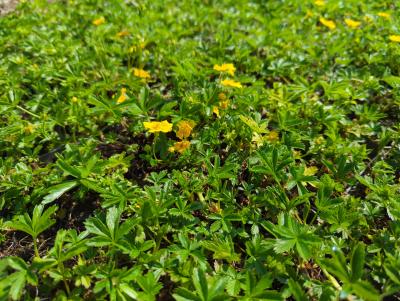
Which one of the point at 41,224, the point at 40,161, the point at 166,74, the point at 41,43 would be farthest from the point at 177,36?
the point at 41,224

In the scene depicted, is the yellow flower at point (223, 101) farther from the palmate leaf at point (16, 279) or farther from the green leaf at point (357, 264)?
the palmate leaf at point (16, 279)

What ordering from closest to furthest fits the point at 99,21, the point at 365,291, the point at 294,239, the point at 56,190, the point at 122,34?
the point at 365,291 < the point at 294,239 < the point at 56,190 < the point at 122,34 < the point at 99,21

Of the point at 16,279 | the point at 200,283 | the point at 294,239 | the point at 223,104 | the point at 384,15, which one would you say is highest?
the point at 384,15

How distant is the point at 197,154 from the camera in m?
2.47

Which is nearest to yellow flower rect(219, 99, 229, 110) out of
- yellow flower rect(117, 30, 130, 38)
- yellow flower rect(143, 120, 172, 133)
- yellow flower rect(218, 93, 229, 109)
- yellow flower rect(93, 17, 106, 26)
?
yellow flower rect(218, 93, 229, 109)

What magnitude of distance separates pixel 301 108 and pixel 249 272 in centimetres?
147

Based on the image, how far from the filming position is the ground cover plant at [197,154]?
1.86 metres

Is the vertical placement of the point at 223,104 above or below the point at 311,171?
above

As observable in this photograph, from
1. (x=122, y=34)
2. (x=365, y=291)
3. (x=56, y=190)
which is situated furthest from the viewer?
(x=122, y=34)

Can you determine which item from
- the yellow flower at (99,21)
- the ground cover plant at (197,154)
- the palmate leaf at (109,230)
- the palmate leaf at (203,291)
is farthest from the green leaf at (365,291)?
the yellow flower at (99,21)

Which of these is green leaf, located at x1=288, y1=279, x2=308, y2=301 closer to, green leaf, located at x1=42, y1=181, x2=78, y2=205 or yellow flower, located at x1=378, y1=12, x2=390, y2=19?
green leaf, located at x1=42, y1=181, x2=78, y2=205

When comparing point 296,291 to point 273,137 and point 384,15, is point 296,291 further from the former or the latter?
point 384,15

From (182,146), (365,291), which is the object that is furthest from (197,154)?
(365,291)

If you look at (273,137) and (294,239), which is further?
(273,137)
